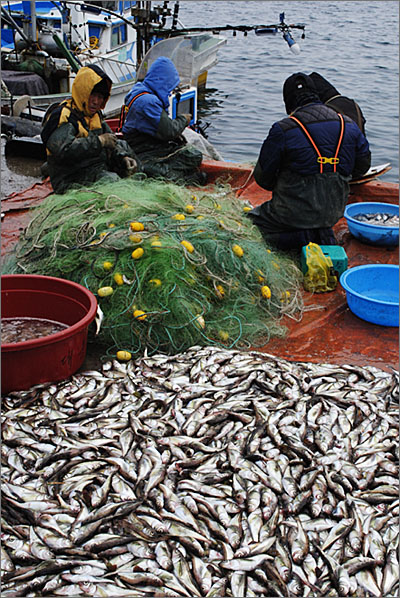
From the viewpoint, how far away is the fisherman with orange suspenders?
6.02m

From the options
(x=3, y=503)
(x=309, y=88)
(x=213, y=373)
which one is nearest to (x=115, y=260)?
(x=213, y=373)

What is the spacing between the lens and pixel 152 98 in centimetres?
827

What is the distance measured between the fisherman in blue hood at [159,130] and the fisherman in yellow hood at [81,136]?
3.95 feet

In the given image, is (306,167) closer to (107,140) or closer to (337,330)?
(337,330)

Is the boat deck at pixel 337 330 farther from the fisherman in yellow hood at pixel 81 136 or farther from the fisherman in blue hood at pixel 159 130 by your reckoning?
the fisherman in blue hood at pixel 159 130

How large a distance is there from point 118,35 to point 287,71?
11.0 m

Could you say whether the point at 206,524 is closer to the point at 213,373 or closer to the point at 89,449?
the point at 89,449

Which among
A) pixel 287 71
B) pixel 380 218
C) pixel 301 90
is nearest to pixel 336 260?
pixel 380 218

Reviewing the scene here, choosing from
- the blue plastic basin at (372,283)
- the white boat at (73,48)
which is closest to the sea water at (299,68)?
the white boat at (73,48)

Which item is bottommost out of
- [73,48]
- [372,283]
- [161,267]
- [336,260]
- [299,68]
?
[372,283]

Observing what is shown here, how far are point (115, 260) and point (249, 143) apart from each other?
53.6 ft

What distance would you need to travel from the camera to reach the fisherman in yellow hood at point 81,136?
6.49 meters

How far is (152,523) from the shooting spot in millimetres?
2943

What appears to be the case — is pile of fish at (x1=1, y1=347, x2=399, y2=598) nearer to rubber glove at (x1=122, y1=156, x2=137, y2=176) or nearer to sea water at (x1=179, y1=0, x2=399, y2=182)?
rubber glove at (x1=122, y1=156, x2=137, y2=176)
